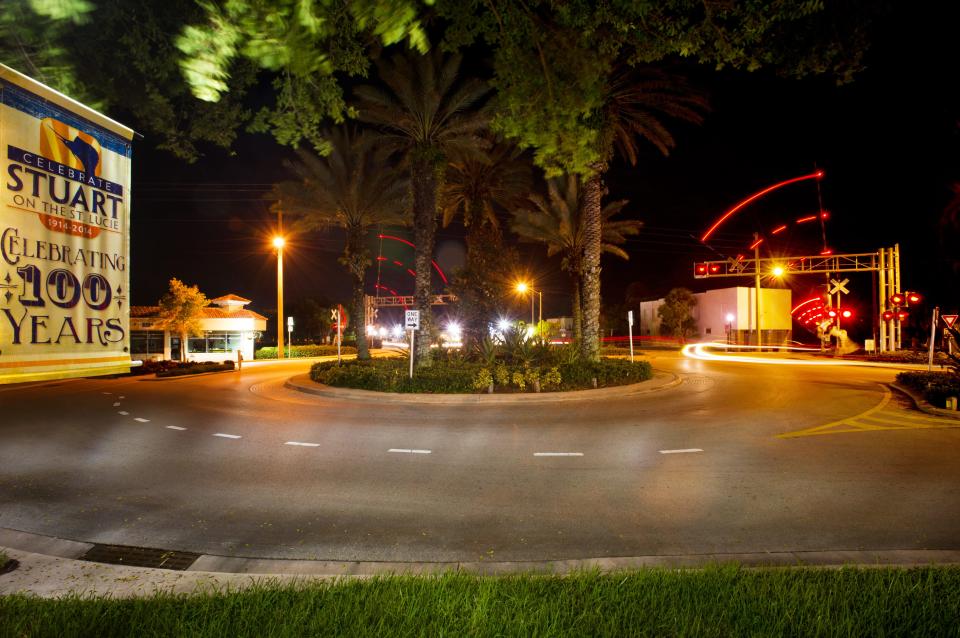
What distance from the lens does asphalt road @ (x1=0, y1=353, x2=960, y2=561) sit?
521 cm

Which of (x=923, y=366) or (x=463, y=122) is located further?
(x=923, y=366)

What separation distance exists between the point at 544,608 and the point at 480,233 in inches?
970

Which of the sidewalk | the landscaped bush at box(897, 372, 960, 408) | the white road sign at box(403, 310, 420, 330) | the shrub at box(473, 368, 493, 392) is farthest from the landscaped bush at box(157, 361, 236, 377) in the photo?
the landscaped bush at box(897, 372, 960, 408)

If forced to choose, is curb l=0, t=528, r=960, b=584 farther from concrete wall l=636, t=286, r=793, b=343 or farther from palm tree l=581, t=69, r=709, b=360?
concrete wall l=636, t=286, r=793, b=343

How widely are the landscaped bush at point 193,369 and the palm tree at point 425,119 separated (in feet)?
47.2

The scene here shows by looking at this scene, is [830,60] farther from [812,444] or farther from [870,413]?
[870,413]

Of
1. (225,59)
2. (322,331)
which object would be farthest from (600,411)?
(322,331)

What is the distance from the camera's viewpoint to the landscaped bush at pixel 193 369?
26141 millimetres

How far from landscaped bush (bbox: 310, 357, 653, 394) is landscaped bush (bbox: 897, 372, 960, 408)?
783 centimetres

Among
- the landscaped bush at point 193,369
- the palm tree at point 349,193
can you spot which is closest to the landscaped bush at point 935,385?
the palm tree at point 349,193

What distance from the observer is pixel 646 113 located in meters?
20.7

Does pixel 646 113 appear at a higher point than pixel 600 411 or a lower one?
higher

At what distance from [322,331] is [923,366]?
60227 mm

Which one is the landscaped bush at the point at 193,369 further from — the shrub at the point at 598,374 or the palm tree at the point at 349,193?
the shrub at the point at 598,374
